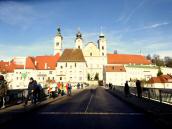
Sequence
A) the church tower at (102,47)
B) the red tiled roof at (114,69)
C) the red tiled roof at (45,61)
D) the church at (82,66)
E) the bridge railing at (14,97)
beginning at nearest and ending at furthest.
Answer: the bridge railing at (14,97) < the church at (82,66) < the red tiled roof at (45,61) < the red tiled roof at (114,69) < the church tower at (102,47)

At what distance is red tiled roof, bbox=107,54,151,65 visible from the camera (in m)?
162

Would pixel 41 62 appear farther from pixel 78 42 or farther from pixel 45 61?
pixel 78 42

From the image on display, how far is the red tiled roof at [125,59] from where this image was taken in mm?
162475

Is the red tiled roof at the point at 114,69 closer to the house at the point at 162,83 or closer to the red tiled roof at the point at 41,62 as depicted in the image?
the red tiled roof at the point at 41,62

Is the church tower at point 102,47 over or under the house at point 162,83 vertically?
over

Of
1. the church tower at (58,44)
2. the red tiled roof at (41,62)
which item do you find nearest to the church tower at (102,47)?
the church tower at (58,44)

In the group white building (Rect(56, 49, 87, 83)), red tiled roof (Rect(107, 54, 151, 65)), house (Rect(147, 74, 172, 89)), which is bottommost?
house (Rect(147, 74, 172, 89))

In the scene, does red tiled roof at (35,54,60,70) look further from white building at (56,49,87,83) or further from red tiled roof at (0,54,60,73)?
white building at (56,49,87,83)

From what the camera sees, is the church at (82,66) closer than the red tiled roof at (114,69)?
Yes

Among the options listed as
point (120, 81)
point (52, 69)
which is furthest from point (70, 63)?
point (120, 81)

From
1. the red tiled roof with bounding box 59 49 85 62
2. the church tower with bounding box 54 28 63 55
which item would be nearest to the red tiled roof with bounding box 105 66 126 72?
the red tiled roof with bounding box 59 49 85 62

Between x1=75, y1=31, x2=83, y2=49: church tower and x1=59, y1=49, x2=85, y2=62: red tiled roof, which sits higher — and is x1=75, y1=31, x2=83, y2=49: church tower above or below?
above

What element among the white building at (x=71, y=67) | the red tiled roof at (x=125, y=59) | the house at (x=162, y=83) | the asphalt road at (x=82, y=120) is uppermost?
the red tiled roof at (x=125, y=59)

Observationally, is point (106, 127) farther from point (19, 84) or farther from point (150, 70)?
point (150, 70)
